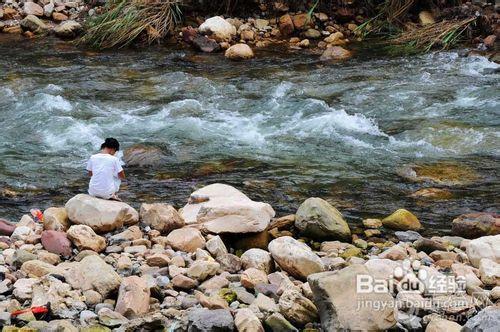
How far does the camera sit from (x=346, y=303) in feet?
12.4

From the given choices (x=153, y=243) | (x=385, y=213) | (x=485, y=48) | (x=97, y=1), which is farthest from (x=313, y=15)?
(x=153, y=243)

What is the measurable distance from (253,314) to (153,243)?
1701 mm

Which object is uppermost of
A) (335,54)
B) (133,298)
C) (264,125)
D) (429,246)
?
(133,298)

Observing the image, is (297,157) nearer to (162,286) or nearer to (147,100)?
(147,100)

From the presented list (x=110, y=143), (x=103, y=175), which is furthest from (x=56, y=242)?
(x=110, y=143)

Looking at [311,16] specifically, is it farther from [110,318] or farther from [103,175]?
[110,318]

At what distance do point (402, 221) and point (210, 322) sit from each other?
2690 millimetres

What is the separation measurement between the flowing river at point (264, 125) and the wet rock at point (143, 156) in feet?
0.34

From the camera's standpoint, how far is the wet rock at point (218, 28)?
41.3 ft

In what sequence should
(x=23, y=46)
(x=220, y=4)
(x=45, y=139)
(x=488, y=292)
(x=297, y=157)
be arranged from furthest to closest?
1. (x=220, y=4)
2. (x=23, y=46)
3. (x=45, y=139)
4. (x=297, y=157)
5. (x=488, y=292)

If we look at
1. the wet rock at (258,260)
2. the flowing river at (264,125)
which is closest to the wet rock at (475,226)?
the flowing river at (264,125)

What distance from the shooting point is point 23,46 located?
12.6 metres

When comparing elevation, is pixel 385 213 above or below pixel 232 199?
below

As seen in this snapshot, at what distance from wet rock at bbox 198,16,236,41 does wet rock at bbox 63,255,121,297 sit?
8.59 m
